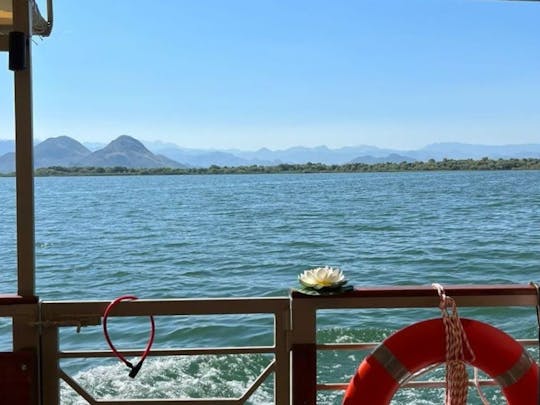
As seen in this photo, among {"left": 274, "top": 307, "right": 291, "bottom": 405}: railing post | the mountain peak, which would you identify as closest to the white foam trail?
{"left": 274, "top": 307, "right": 291, "bottom": 405}: railing post

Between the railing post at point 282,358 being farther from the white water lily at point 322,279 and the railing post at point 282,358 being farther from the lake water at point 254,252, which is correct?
the lake water at point 254,252

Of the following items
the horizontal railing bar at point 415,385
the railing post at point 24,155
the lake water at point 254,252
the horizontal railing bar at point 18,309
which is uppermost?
the railing post at point 24,155

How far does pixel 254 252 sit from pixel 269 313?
12.7 m

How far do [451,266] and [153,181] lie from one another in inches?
1186

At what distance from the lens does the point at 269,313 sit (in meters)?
1.71

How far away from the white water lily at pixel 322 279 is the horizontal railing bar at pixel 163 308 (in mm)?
98

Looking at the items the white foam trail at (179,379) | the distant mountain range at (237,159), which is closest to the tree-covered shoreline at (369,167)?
the distant mountain range at (237,159)

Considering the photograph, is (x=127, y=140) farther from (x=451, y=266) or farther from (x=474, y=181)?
(x=451, y=266)

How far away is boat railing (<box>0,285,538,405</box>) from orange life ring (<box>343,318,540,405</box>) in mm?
109

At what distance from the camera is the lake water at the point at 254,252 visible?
477 cm

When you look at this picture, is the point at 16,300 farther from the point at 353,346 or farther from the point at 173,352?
the point at 353,346

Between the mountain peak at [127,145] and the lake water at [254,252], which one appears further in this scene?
the mountain peak at [127,145]

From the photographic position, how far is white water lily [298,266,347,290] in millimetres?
1703

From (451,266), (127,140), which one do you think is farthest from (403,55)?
→ (451,266)
